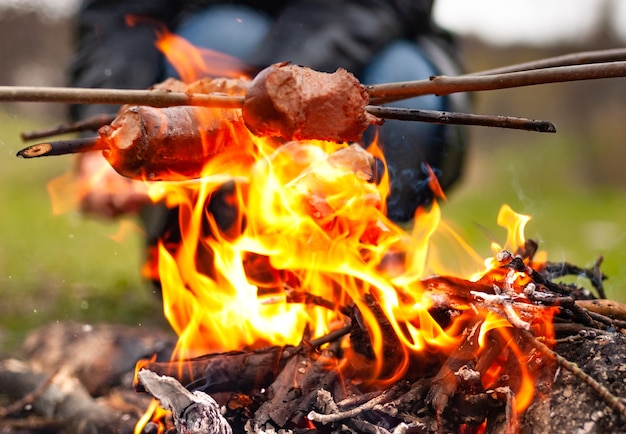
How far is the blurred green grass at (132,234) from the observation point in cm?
514

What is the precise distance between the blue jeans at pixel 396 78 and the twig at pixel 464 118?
1.15 meters

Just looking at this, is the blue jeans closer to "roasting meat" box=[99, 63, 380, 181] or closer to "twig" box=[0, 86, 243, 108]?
"roasting meat" box=[99, 63, 380, 181]

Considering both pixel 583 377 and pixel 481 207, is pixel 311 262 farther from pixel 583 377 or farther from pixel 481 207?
pixel 481 207

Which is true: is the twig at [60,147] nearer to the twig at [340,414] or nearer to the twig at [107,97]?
the twig at [107,97]

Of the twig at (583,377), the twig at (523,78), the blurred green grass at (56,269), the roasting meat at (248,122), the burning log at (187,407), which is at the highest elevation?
the twig at (523,78)

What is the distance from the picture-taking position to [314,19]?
393 centimetres

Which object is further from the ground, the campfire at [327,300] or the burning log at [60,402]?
the campfire at [327,300]

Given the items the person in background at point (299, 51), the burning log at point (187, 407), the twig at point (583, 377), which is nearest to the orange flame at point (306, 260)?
the twig at point (583, 377)

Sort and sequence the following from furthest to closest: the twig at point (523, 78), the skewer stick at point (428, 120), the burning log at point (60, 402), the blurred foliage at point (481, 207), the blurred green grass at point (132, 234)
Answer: the blurred foliage at point (481, 207)
the blurred green grass at point (132, 234)
the burning log at point (60, 402)
the skewer stick at point (428, 120)
the twig at point (523, 78)

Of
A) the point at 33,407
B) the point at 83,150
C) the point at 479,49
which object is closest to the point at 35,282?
the point at 33,407

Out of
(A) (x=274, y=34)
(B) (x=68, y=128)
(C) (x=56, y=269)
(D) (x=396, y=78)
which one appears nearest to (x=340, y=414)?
(B) (x=68, y=128)

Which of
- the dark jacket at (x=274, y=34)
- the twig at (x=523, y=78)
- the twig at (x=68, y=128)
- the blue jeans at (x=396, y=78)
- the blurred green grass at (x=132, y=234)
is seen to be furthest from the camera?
the blurred green grass at (x=132, y=234)

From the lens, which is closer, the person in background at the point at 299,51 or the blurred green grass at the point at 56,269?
the person in background at the point at 299,51

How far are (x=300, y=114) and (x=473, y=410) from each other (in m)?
0.95
